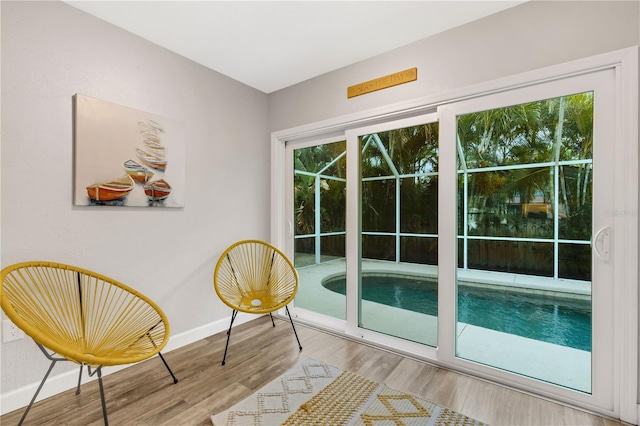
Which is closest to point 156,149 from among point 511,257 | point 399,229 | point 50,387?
point 50,387

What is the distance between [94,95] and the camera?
204 centimetres

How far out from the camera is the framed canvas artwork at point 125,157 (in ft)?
6.44

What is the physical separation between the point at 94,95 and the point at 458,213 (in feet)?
8.67

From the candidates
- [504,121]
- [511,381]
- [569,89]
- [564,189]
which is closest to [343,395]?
[511,381]

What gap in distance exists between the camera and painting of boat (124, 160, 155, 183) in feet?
7.13

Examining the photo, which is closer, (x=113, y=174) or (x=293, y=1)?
(x=293, y=1)

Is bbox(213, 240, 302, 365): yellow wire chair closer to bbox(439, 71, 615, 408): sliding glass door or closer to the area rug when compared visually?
the area rug

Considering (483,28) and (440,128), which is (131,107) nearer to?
(440,128)

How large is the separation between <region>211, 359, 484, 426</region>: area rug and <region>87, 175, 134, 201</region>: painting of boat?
1575 millimetres

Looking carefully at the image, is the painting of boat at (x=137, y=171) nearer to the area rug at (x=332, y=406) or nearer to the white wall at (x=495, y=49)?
the white wall at (x=495, y=49)

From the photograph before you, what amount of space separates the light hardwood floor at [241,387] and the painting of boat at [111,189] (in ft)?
4.06

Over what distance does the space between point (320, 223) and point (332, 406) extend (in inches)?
65.1

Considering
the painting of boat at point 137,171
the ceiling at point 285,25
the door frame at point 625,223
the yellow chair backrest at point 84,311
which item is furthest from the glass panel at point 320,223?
the door frame at point 625,223

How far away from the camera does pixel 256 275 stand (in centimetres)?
299
